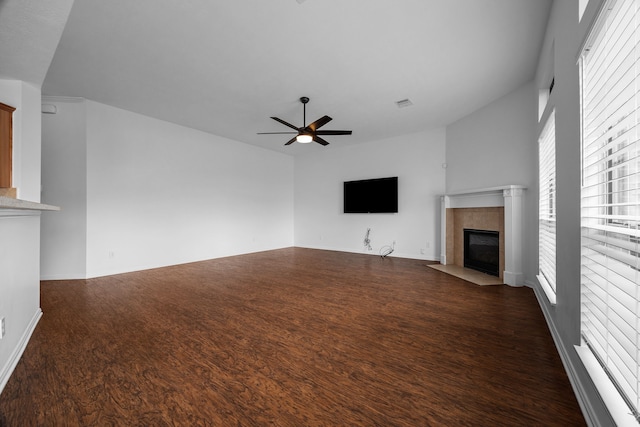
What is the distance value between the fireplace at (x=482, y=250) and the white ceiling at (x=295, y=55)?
7.49 feet

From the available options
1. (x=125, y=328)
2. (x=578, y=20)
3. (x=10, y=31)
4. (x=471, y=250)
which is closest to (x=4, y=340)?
(x=125, y=328)

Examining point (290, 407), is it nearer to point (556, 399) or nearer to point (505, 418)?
point (505, 418)

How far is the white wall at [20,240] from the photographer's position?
1845 millimetres

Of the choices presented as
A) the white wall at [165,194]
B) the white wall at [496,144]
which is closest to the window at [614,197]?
the white wall at [496,144]

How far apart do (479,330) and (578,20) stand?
94.6 inches

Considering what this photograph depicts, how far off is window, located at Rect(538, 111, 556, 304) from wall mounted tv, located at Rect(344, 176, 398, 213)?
3.30 meters

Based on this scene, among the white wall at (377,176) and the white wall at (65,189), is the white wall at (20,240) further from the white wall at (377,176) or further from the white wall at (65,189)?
the white wall at (377,176)

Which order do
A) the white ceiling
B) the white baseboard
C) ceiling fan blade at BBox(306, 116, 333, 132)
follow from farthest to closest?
ceiling fan blade at BBox(306, 116, 333, 132) < the white ceiling < the white baseboard

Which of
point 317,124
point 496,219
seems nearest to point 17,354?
point 317,124

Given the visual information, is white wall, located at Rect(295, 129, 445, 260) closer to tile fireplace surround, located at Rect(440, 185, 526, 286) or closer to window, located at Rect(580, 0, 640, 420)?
tile fireplace surround, located at Rect(440, 185, 526, 286)

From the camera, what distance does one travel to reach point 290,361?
196cm

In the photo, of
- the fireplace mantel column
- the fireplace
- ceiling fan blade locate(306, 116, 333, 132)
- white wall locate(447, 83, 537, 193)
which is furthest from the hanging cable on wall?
ceiling fan blade locate(306, 116, 333, 132)

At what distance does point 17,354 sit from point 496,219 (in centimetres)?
585

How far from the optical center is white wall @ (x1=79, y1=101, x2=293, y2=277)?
15.0 ft
